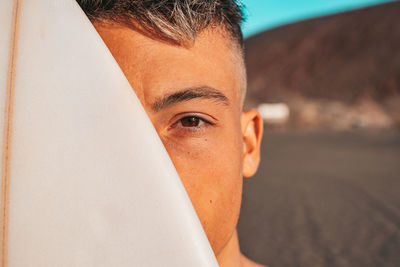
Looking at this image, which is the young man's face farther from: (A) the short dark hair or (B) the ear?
(B) the ear

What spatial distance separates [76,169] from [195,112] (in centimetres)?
41

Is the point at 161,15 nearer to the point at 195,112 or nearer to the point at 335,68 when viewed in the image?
the point at 195,112

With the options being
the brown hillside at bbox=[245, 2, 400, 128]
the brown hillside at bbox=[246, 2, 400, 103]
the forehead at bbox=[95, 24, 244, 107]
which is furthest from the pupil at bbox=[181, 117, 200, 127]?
the brown hillside at bbox=[246, 2, 400, 103]

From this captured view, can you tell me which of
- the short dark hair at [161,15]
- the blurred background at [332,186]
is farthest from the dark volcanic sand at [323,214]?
the short dark hair at [161,15]

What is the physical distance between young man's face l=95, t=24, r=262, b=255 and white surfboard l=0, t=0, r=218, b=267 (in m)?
0.21

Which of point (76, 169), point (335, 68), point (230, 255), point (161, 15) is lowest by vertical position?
point (335, 68)

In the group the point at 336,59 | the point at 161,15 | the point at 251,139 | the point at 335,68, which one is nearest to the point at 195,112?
the point at 161,15

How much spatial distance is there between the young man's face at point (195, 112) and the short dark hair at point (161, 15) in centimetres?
3

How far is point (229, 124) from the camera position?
1.01m

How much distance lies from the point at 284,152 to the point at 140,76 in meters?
11.0

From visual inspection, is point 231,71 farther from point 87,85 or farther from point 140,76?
point 87,85

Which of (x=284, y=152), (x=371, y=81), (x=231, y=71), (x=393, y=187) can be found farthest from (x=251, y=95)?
(x=231, y=71)

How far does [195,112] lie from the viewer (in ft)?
3.09

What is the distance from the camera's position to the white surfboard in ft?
2.03
